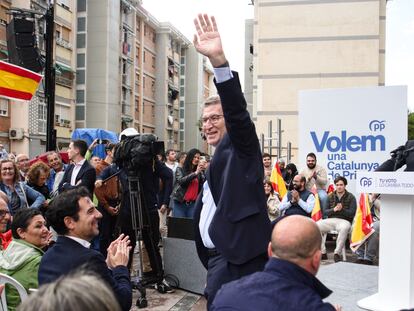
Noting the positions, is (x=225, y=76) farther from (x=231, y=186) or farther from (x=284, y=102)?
(x=284, y=102)

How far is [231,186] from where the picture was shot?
95.9 inches

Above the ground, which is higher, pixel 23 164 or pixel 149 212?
pixel 23 164

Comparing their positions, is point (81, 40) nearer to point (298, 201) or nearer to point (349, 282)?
point (298, 201)

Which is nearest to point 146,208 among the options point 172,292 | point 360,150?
point 172,292

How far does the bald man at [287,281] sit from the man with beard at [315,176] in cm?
653

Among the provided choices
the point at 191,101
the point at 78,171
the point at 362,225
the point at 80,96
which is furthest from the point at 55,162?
the point at 191,101

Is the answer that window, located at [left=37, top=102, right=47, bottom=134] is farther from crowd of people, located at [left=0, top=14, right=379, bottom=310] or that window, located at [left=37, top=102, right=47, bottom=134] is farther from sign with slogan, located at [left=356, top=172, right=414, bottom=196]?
sign with slogan, located at [left=356, top=172, right=414, bottom=196]

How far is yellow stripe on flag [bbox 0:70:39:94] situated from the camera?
23.7ft

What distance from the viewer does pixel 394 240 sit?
4.42 meters

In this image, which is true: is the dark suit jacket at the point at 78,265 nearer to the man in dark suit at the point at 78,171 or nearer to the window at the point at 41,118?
the man in dark suit at the point at 78,171

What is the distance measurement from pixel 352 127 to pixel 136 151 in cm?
503

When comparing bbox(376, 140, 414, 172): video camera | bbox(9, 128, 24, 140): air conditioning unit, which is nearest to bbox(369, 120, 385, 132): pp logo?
bbox(376, 140, 414, 172): video camera

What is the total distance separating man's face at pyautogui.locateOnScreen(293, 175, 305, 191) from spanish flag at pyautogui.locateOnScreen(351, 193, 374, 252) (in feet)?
3.14

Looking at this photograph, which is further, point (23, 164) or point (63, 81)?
point (63, 81)
